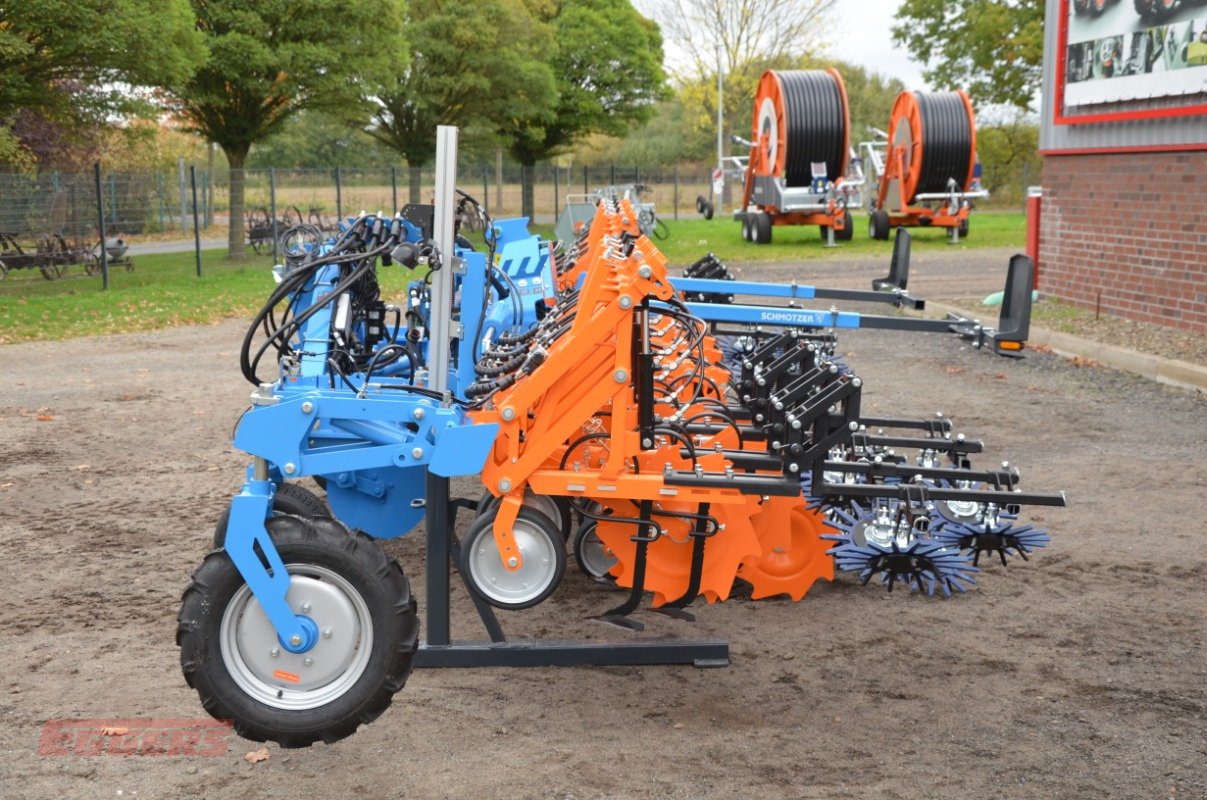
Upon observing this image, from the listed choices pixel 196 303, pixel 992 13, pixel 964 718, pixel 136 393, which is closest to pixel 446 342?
pixel 964 718

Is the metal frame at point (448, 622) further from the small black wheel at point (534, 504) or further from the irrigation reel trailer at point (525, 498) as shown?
the small black wheel at point (534, 504)

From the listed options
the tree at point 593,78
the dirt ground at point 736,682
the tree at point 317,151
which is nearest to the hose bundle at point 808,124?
the tree at point 593,78

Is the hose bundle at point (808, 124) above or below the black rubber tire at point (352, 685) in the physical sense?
above

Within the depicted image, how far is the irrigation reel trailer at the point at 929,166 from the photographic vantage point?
2573 cm

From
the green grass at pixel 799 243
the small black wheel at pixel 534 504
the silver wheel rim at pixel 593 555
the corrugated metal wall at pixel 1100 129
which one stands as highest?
the corrugated metal wall at pixel 1100 129

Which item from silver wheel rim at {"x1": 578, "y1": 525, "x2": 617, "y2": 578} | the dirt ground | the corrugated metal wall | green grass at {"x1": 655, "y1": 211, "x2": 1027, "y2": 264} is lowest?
the dirt ground

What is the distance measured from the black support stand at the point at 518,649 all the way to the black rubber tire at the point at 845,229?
73.3ft

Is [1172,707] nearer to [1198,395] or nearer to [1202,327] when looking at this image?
[1198,395]

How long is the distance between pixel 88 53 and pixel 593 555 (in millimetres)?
16293

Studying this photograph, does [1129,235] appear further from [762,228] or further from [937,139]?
[762,228]

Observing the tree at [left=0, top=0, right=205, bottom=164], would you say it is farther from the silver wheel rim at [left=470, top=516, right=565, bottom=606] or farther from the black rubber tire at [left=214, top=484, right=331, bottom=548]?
the silver wheel rim at [left=470, top=516, right=565, bottom=606]

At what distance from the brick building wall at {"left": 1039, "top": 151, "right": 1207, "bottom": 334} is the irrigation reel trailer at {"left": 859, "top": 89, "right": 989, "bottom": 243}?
11.0 meters

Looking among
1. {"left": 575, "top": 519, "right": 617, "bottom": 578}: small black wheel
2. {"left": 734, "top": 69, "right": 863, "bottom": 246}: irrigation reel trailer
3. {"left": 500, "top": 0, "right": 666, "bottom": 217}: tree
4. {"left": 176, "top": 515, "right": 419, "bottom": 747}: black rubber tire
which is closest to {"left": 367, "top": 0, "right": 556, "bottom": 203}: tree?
{"left": 500, "top": 0, "right": 666, "bottom": 217}: tree

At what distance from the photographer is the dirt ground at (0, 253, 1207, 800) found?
4.03m
